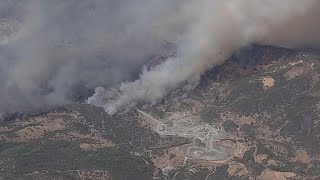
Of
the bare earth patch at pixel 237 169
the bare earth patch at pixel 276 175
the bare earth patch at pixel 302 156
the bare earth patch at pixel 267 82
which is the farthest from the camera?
the bare earth patch at pixel 267 82

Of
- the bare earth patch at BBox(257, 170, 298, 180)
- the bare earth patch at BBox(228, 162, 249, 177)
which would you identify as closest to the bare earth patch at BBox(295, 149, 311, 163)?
the bare earth patch at BBox(257, 170, 298, 180)

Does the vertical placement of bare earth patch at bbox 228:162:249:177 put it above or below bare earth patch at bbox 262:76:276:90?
below

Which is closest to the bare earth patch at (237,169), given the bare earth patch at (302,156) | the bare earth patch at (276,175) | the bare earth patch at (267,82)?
the bare earth patch at (276,175)

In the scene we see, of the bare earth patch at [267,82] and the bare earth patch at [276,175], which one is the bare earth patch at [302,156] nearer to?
the bare earth patch at [276,175]

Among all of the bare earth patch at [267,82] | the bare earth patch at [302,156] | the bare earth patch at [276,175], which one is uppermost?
the bare earth patch at [267,82]

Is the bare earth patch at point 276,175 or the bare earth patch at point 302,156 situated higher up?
the bare earth patch at point 302,156

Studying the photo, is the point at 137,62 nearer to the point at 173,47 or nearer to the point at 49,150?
the point at 173,47

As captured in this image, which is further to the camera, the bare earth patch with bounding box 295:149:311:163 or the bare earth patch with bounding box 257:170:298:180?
the bare earth patch with bounding box 295:149:311:163

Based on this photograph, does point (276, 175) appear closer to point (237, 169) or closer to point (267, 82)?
point (237, 169)

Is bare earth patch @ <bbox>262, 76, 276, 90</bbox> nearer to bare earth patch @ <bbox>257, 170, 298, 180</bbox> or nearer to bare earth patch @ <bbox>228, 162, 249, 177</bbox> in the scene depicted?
bare earth patch @ <bbox>228, 162, 249, 177</bbox>

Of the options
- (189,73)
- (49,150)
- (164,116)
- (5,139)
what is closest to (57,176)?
(49,150)

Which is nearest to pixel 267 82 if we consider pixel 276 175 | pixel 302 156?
pixel 302 156
